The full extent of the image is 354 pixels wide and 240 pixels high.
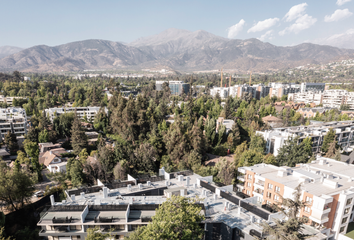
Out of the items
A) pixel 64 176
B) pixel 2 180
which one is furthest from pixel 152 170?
pixel 2 180

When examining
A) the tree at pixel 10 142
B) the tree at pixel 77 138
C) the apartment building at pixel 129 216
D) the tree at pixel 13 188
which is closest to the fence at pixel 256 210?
the apartment building at pixel 129 216

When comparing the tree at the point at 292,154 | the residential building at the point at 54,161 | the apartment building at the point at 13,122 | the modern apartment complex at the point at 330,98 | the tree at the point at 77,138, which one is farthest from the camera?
the modern apartment complex at the point at 330,98

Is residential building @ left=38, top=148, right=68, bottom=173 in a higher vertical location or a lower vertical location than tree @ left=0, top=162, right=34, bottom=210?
lower

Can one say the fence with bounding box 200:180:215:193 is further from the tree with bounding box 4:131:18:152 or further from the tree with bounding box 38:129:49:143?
the tree with bounding box 4:131:18:152

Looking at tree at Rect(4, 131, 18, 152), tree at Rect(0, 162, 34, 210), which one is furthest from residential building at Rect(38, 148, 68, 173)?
tree at Rect(0, 162, 34, 210)

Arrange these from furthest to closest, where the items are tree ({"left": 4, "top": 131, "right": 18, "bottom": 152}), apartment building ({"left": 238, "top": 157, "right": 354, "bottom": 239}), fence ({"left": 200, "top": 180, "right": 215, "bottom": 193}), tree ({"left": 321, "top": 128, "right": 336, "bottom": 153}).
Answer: tree ({"left": 4, "top": 131, "right": 18, "bottom": 152}) < tree ({"left": 321, "top": 128, "right": 336, "bottom": 153}) < fence ({"left": 200, "top": 180, "right": 215, "bottom": 193}) < apartment building ({"left": 238, "top": 157, "right": 354, "bottom": 239})

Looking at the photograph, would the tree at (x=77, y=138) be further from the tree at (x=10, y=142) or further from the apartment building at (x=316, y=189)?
the apartment building at (x=316, y=189)

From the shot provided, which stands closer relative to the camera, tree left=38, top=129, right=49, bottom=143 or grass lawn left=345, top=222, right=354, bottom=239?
grass lawn left=345, top=222, right=354, bottom=239
